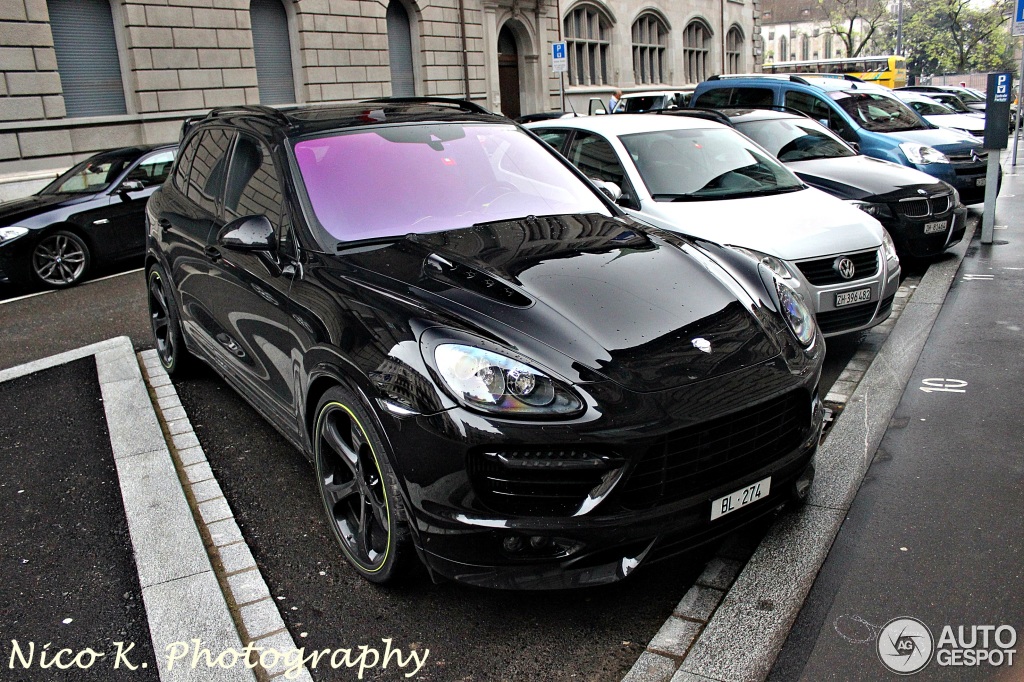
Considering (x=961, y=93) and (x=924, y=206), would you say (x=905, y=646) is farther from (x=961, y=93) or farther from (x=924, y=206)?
(x=961, y=93)

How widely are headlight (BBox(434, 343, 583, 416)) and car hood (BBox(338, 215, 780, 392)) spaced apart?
83mm

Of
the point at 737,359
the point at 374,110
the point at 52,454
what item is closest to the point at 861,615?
the point at 737,359

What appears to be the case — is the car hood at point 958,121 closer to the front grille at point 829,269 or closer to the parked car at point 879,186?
the parked car at point 879,186

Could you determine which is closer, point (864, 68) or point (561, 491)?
point (561, 491)

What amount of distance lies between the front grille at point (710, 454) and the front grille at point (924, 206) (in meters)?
5.79

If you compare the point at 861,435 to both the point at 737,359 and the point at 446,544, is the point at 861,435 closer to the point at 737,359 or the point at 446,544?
the point at 737,359

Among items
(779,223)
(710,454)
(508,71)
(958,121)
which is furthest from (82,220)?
(508,71)

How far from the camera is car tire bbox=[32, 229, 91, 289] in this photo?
32.7ft

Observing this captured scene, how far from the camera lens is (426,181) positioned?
416 centimetres

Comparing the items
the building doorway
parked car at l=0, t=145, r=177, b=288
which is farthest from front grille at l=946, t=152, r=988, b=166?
the building doorway

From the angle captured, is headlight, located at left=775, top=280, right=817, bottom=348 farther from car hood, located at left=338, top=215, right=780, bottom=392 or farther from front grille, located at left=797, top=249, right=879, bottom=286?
front grille, located at left=797, top=249, right=879, bottom=286

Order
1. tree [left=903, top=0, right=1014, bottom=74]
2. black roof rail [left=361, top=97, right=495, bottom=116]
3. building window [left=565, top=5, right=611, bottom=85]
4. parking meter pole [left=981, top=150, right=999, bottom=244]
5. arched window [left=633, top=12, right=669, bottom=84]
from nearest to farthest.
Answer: black roof rail [left=361, top=97, right=495, bottom=116], parking meter pole [left=981, top=150, right=999, bottom=244], building window [left=565, top=5, right=611, bottom=85], arched window [left=633, top=12, right=669, bottom=84], tree [left=903, top=0, right=1014, bottom=74]

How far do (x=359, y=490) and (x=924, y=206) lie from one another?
6.91 metres

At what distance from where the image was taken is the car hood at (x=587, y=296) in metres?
2.98
